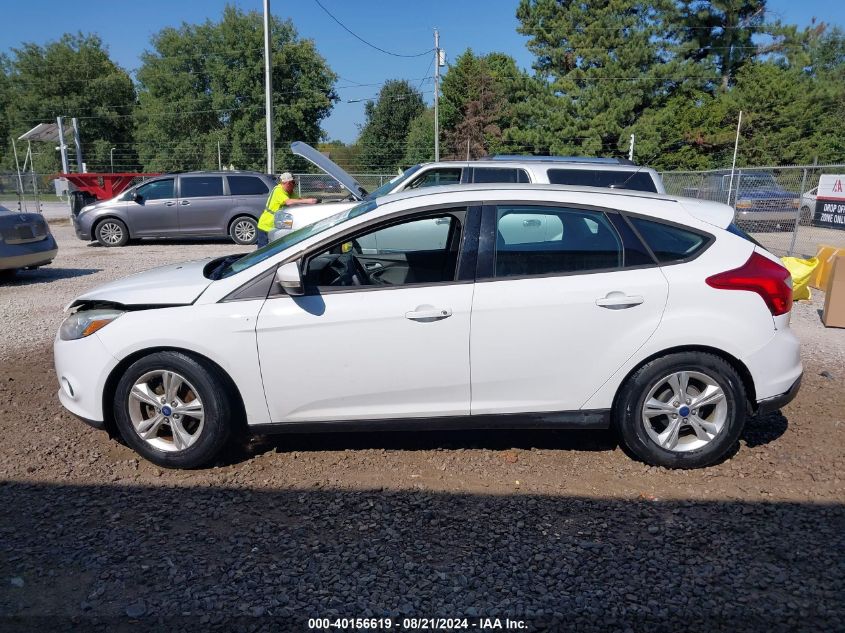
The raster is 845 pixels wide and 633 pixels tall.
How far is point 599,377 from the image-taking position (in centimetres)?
390

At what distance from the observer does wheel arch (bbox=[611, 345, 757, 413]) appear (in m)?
3.88

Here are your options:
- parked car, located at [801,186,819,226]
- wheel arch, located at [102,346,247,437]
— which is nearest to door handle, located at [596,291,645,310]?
wheel arch, located at [102,346,247,437]

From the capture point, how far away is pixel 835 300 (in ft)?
25.7

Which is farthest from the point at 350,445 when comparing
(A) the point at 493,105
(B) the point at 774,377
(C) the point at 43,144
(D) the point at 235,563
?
(C) the point at 43,144

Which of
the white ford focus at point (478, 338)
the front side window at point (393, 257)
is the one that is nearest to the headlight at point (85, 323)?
the white ford focus at point (478, 338)

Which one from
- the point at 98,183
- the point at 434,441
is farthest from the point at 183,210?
the point at 434,441

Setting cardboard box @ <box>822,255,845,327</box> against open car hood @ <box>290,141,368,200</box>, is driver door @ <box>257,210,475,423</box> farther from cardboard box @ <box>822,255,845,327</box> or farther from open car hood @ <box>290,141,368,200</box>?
cardboard box @ <box>822,255,845,327</box>

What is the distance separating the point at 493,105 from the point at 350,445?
178ft

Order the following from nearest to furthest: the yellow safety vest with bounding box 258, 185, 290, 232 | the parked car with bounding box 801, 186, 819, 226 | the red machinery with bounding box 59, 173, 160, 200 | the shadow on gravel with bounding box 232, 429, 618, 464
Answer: the shadow on gravel with bounding box 232, 429, 618, 464 → the yellow safety vest with bounding box 258, 185, 290, 232 → the parked car with bounding box 801, 186, 819, 226 → the red machinery with bounding box 59, 173, 160, 200

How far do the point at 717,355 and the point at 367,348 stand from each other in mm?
2031

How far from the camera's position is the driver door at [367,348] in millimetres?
3811

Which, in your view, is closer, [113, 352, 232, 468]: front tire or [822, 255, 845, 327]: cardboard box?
[113, 352, 232, 468]: front tire

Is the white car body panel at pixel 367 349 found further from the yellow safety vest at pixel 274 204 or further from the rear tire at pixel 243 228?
the rear tire at pixel 243 228

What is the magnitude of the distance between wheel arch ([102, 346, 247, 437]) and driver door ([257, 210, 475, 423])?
218 mm
